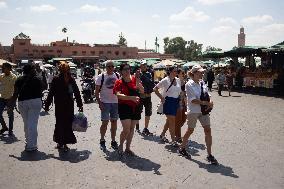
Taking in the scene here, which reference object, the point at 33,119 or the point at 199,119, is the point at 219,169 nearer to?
the point at 199,119

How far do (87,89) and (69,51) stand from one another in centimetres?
7233

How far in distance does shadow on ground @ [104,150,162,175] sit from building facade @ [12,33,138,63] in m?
75.0

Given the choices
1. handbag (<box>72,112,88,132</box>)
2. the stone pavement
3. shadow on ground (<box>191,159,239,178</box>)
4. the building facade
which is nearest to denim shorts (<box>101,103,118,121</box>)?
handbag (<box>72,112,88,132</box>)

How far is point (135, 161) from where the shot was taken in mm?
6555

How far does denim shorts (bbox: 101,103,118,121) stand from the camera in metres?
7.47

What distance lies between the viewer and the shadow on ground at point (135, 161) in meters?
6.08

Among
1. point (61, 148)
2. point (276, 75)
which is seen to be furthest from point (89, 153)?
point (276, 75)

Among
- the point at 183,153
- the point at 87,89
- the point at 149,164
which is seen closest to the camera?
the point at 149,164

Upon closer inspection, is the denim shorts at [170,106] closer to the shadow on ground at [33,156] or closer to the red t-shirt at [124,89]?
the red t-shirt at [124,89]

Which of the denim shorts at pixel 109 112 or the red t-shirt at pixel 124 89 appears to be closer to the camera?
the red t-shirt at pixel 124 89

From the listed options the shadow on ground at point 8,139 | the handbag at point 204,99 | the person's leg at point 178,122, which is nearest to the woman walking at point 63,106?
the shadow on ground at point 8,139

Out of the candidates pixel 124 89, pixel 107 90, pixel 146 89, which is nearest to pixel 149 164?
pixel 124 89

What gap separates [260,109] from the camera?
14.5m

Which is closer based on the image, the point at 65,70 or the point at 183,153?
the point at 183,153
